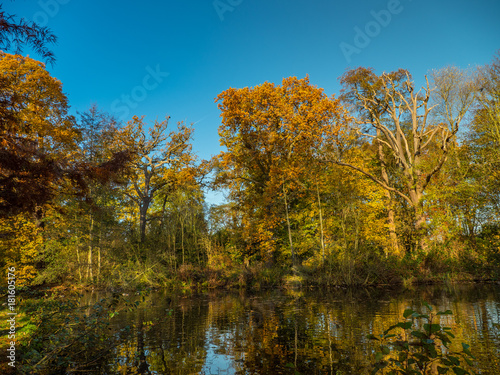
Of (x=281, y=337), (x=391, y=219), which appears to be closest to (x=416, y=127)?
(x=391, y=219)

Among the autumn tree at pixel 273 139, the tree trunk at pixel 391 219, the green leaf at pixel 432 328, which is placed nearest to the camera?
the green leaf at pixel 432 328

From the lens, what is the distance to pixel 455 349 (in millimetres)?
4746

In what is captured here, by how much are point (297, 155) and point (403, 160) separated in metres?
6.41

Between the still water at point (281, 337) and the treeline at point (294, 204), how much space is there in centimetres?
682

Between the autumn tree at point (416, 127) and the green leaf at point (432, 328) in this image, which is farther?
the autumn tree at point (416, 127)

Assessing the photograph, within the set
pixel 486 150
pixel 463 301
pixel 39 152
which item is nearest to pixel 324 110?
pixel 486 150

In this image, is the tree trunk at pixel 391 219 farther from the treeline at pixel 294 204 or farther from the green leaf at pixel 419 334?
the green leaf at pixel 419 334

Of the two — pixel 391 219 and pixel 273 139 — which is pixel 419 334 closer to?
pixel 273 139

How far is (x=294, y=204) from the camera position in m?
22.5

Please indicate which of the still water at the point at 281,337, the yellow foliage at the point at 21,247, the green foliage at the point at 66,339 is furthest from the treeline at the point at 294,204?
the green foliage at the point at 66,339

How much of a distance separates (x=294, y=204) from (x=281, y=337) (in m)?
16.6

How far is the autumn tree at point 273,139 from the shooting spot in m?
19.3

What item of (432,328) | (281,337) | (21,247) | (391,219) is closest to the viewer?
(432,328)

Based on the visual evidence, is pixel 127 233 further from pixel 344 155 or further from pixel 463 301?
pixel 463 301
